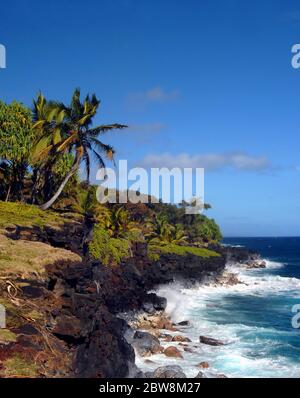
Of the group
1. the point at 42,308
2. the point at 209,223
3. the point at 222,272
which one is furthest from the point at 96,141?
the point at 209,223

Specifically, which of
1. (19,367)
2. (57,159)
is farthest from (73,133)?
(19,367)

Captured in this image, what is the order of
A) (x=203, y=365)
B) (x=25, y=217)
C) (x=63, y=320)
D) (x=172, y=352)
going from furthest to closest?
1. (x=25, y=217)
2. (x=172, y=352)
3. (x=203, y=365)
4. (x=63, y=320)

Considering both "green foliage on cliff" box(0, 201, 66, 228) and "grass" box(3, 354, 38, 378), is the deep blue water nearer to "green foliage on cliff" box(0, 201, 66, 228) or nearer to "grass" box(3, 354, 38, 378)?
"grass" box(3, 354, 38, 378)

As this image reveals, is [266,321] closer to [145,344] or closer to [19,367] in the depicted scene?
[145,344]

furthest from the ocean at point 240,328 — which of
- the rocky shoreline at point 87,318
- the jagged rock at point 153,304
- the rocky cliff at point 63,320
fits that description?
the rocky cliff at point 63,320

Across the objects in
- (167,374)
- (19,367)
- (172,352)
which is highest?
(19,367)

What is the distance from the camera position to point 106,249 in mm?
34625

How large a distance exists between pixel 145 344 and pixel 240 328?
1090cm

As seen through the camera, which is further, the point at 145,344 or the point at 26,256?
the point at 145,344

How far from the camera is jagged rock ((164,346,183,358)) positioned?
2227cm

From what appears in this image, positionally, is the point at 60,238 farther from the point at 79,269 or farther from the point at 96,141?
the point at 96,141

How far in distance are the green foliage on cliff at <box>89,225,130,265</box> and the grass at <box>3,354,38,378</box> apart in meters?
19.9

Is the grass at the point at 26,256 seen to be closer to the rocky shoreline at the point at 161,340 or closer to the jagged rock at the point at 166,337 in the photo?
the rocky shoreline at the point at 161,340

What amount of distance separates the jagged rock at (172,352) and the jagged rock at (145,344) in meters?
0.63
